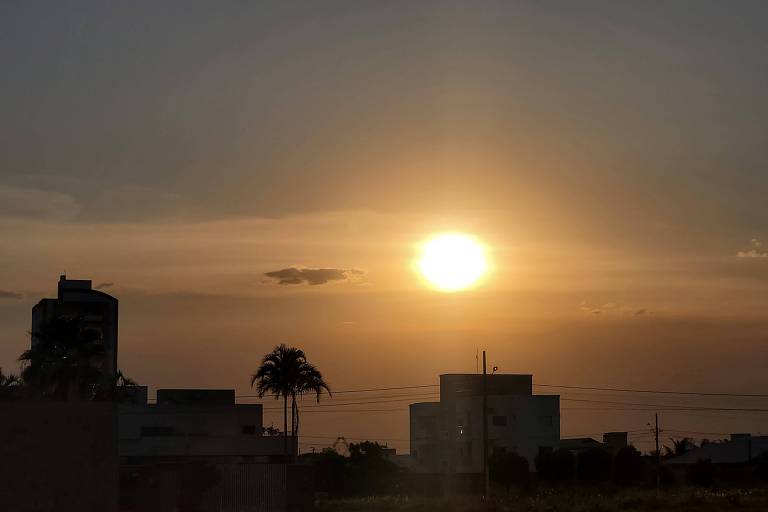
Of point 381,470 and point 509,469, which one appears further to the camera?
point 381,470

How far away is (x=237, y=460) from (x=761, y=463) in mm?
48777

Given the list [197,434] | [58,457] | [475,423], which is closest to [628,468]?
[475,423]

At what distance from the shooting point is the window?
104938 mm

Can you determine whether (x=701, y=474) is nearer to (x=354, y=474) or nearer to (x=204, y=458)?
(x=354, y=474)

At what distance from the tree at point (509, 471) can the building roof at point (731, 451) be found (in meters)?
23.8

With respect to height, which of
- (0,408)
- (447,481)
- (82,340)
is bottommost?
(447,481)

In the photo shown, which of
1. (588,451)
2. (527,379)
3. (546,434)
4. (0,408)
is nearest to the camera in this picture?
(0,408)

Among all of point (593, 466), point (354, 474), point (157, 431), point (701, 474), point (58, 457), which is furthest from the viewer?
point (354, 474)

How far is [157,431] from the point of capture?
347 ft

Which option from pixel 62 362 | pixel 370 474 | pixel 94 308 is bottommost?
pixel 370 474

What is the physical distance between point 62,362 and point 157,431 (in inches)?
1130

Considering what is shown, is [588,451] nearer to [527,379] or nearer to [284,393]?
[284,393]

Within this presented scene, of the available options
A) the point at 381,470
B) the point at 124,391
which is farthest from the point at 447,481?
the point at 124,391

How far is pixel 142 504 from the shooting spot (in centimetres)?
6900
